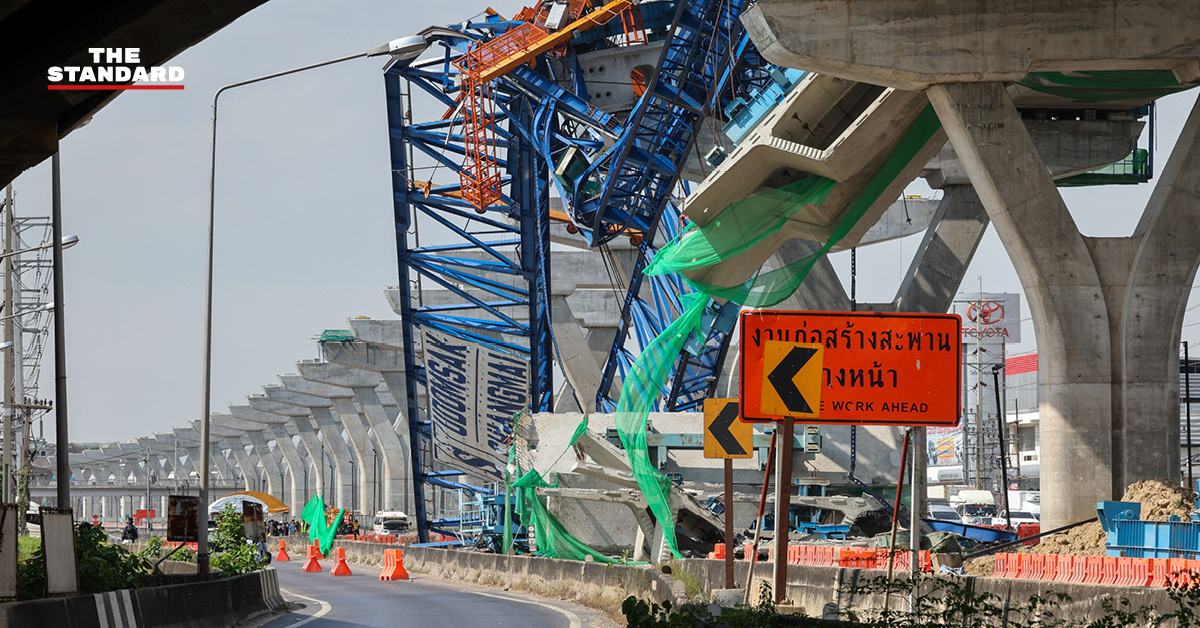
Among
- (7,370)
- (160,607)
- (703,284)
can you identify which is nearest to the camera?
(160,607)

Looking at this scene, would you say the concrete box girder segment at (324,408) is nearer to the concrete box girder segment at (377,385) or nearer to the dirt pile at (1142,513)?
the concrete box girder segment at (377,385)

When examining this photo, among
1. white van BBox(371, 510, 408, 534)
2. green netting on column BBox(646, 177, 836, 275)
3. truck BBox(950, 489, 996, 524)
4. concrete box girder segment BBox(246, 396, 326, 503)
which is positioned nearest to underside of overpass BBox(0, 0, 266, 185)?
green netting on column BBox(646, 177, 836, 275)

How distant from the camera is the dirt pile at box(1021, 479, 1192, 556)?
61.9 ft

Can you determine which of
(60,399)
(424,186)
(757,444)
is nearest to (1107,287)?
(757,444)

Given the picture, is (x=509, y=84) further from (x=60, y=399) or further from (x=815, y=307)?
(x=60, y=399)

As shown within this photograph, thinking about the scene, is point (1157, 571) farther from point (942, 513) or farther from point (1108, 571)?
point (942, 513)

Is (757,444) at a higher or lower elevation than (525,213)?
lower

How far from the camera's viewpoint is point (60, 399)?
21.9 metres

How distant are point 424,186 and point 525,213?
343 centimetres

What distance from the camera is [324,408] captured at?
103m

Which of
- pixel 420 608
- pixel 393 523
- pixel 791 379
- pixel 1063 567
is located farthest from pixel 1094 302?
pixel 393 523

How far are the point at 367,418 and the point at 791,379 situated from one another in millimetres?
81272

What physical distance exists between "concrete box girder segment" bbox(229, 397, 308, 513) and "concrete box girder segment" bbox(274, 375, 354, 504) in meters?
8.40

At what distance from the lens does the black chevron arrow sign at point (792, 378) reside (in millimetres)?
12562
